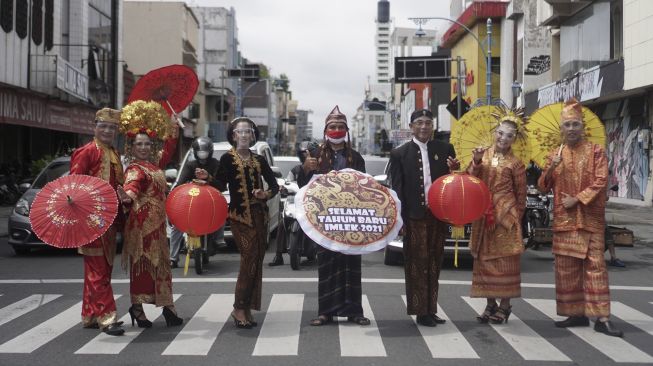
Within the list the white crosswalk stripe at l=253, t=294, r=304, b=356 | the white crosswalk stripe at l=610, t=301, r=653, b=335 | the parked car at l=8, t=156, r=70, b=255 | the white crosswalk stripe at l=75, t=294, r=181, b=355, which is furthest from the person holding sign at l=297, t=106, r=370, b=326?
the parked car at l=8, t=156, r=70, b=255

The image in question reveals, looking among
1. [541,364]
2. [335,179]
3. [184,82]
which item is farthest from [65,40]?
[541,364]

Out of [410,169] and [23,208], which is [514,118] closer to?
[410,169]

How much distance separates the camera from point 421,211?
6.87m

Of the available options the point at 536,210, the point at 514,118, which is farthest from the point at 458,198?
the point at 536,210

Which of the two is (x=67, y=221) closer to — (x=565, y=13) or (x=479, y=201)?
(x=479, y=201)

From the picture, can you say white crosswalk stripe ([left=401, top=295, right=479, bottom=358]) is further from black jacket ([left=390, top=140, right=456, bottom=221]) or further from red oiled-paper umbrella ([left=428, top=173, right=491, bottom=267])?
black jacket ([left=390, top=140, right=456, bottom=221])

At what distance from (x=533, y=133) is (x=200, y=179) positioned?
3.25 metres

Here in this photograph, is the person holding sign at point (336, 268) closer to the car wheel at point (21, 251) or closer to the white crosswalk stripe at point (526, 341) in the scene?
the white crosswalk stripe at point (526, 341)

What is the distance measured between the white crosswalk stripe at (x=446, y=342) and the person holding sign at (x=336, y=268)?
0.62 m

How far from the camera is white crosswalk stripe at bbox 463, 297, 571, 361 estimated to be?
229 inches

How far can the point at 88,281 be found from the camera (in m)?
6.44

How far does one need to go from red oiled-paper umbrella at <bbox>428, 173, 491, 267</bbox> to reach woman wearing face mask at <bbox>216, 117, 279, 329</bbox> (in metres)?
1.49

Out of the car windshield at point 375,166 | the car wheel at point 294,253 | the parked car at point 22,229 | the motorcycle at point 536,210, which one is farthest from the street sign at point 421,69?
the car wheel at point 294,253

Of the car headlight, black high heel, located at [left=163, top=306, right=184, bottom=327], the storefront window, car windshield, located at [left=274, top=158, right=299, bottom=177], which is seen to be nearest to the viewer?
black high heel, located at [left=163, top=306, right=184, bottom=327]
